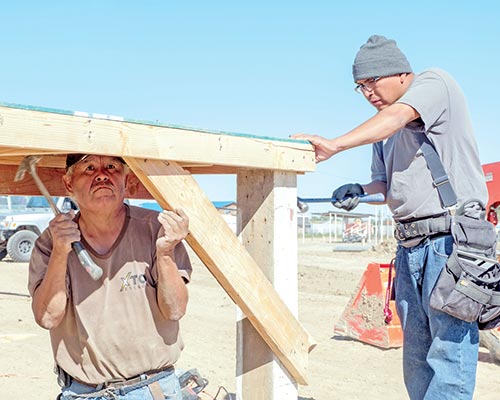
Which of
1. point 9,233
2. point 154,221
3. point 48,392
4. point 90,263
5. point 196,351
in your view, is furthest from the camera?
point 9,233

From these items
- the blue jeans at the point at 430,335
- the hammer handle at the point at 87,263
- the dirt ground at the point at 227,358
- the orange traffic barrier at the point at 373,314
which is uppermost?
the hammer handle at the point at 87,263

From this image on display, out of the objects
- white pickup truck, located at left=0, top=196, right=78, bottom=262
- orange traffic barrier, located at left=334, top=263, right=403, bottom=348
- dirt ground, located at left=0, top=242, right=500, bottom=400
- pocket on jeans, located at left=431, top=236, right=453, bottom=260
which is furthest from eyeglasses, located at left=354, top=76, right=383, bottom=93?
white pickup truck, located at left=0, top=196, right=78, bottom=262

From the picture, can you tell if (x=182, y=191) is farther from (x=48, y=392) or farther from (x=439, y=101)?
(x=48, y=392)

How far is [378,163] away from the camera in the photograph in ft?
12.2

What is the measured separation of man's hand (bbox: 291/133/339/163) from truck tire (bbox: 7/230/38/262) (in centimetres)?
1572

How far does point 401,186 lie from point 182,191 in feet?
3.90

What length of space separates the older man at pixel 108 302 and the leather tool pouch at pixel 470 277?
1.13 m

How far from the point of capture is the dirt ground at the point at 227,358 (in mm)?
5645

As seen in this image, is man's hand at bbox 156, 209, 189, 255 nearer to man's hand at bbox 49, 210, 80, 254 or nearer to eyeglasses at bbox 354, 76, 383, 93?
man's hand at bbox 49, 210, 80, 254

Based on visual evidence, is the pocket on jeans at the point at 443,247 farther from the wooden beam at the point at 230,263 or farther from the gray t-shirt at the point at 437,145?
the wooden beam at the point at 230,263

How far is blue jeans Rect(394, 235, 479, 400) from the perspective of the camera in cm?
309

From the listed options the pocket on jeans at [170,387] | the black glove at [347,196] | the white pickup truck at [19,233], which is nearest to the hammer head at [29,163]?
the pocket on jeans at [170,387]

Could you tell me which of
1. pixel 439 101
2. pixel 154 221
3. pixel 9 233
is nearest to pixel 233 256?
pixel 154 221

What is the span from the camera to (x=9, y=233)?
18.3 meters
